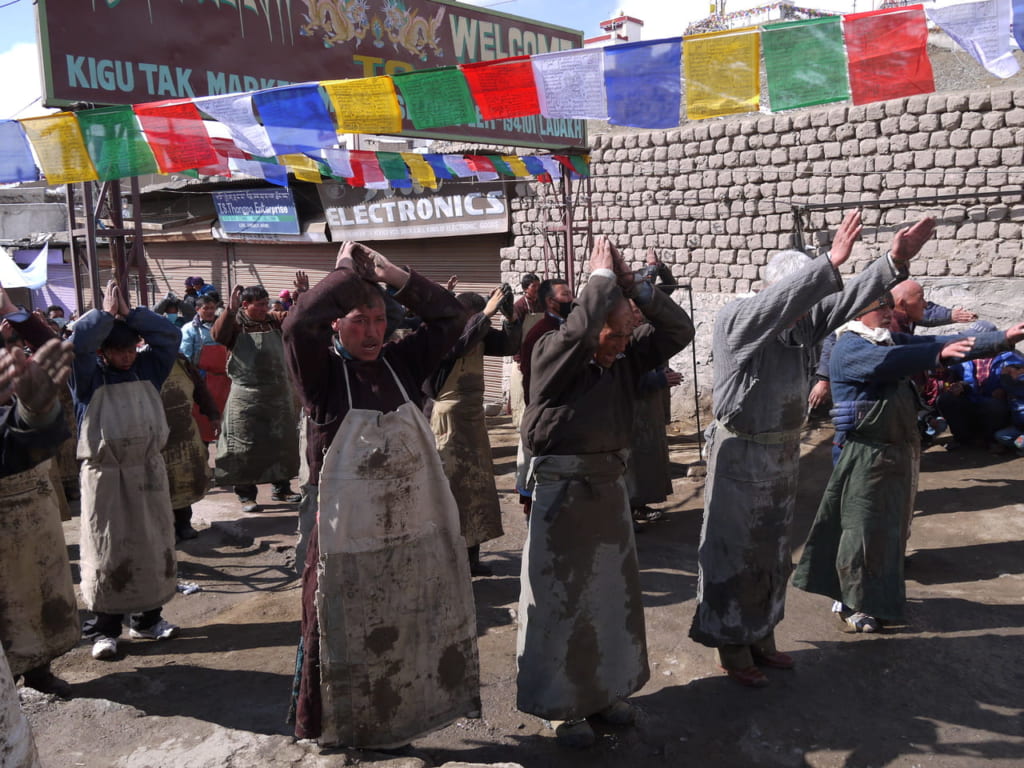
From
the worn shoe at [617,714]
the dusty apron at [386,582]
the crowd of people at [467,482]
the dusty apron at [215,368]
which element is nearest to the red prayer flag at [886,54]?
the crowd of people at [467,482]

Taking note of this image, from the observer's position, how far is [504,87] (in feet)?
19.2

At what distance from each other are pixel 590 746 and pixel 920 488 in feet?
16.8

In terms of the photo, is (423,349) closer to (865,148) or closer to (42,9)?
(42,9)

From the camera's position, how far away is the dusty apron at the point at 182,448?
664 cm

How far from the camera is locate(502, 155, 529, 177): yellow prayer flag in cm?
1106

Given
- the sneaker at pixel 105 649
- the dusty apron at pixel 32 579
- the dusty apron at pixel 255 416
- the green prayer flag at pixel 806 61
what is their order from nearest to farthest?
the dusty apron at pixel 32 579
the sneaker at pixel 105 649
the green prayer flag at pixel 806 61
the dusty apron at pixel 255 416

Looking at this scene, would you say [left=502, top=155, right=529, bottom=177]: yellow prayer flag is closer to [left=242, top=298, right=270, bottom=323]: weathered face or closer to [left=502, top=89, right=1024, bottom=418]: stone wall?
[left=502, top=89, right=1024, bottom=418]: stone wall

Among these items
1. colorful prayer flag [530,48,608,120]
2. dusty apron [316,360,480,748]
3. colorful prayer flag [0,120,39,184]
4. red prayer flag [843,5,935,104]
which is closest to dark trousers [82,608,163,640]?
dusty apron [316,360,480,748]

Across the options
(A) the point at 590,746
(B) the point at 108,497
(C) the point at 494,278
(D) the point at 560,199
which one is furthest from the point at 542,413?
(C) the point at 494,278

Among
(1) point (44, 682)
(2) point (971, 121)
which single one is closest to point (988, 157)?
(2) point (971, 121)

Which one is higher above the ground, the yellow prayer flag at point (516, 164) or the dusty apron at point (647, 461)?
the yellow prayer flag at point (516, 164)

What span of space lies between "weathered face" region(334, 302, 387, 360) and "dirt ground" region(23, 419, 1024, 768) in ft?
4.67

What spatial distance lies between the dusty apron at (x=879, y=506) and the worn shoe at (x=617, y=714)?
1.55m

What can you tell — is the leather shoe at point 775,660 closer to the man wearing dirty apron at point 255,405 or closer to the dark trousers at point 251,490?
the man wearing dirty apron at point 255,405
